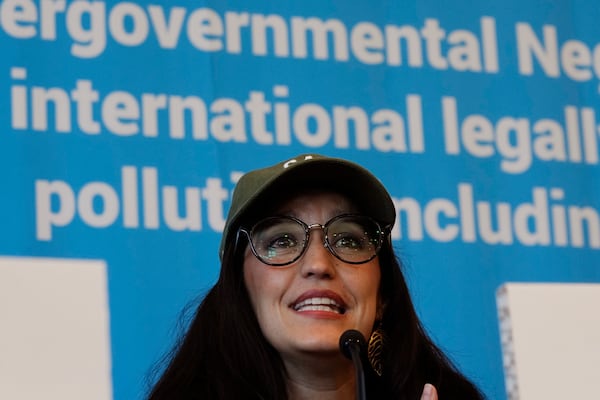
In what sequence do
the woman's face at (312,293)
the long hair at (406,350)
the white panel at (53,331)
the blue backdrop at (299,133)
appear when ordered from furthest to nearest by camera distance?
the blue backdrop at (299,133) → the long hair at (406,350) → the woman's face at (312,293) → the white panel at (53,331)

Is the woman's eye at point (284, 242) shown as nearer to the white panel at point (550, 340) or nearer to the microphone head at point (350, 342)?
the microphone head at point (350, 342)

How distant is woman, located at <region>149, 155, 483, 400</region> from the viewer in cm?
182

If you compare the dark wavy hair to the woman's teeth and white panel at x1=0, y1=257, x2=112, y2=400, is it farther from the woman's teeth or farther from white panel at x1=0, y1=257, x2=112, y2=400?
white panel at x1=0, y1=257, x2=112, y2=400

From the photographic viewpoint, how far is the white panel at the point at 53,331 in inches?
65.4

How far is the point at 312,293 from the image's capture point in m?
1.81

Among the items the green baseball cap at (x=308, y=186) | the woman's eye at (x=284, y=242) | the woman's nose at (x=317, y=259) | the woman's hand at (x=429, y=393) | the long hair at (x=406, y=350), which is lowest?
the woman's hand at (x=429, y=393)

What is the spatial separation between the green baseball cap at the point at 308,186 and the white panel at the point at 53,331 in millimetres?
233

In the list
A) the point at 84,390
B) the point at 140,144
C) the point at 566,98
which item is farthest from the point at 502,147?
the point at 84,390

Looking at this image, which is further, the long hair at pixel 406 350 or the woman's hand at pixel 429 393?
the long hair at pixel 406 350

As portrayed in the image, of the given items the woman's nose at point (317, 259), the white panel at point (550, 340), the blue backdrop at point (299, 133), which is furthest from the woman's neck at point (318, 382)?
the blue backdrop at point (299, 133)

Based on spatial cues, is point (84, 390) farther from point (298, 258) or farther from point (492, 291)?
point (492, 291)

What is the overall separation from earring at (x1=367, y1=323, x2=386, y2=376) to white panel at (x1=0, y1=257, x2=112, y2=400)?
1.12 ft

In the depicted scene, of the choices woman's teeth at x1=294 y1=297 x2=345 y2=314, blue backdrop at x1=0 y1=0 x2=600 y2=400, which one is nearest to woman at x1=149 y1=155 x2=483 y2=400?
woman's teeth at x1=294 y1=297 x2=345 y2=314

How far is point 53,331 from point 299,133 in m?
0.88
